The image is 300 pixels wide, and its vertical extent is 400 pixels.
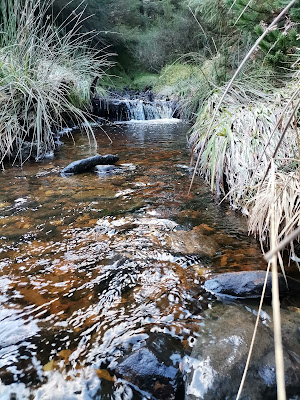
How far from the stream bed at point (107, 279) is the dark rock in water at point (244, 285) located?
0.19ft

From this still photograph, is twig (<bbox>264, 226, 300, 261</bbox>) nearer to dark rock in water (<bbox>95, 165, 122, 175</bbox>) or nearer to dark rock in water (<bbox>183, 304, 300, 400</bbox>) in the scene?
dark rock in water (<bbox>183, 304, 300, 400</bbox>)

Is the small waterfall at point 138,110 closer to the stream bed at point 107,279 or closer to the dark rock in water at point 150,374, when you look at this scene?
the stream bed at point 107,279

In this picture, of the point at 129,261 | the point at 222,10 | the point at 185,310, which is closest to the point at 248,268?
the point at 185,310

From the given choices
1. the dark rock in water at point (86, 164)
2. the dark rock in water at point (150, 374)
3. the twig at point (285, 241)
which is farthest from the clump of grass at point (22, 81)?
the twig at point (285, 241)

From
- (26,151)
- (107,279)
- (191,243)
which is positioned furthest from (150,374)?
(26,151)

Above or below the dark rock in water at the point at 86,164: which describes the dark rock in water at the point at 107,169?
below

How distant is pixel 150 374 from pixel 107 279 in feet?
1.75

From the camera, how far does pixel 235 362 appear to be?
934mm

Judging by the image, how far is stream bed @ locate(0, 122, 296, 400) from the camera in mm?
968

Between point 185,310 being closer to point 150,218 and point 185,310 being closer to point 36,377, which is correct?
point 36,377

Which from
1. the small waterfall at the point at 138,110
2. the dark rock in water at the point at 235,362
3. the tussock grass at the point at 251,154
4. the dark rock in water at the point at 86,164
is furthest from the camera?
the small waterfall at the point at 138,110

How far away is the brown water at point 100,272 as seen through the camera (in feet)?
3.29

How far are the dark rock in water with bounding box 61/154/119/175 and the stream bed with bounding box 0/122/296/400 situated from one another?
350 millimetres

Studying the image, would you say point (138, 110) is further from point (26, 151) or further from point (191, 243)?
point (191, 243)
